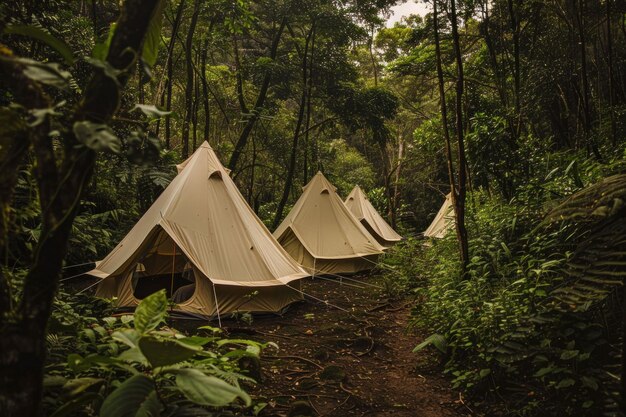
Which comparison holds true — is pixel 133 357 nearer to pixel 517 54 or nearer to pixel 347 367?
pixel 347 367

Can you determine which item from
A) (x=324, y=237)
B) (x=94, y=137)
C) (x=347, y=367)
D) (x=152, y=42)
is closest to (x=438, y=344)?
(x=347, y=367)

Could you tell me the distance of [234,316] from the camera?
260 inches

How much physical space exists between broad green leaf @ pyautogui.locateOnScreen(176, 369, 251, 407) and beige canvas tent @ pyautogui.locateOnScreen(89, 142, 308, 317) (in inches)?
160

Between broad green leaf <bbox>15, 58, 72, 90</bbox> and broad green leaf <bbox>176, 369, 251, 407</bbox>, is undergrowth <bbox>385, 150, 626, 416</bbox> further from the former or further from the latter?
broad green leaf <bbox>15, 58, 72, 90</bbox>

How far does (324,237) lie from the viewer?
1130 cm

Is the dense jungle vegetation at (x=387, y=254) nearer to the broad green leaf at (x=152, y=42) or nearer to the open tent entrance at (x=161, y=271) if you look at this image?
the broad green leaf at (x=152, y=42)

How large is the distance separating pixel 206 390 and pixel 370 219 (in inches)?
577

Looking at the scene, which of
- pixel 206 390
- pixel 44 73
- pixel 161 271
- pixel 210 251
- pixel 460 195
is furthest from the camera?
pixel 161 271

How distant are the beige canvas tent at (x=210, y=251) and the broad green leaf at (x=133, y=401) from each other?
4011 millimetres

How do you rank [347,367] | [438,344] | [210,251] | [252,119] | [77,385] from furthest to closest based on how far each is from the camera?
[252,119] → [210,251] → [347,367] → [438,344] → [77,385]

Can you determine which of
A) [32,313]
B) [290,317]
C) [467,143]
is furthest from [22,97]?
[467,143]

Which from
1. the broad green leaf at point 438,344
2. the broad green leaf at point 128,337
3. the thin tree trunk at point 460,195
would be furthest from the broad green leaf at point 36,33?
the thin tree trunk at point 460,195

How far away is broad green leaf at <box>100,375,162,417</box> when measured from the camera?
1.97 m

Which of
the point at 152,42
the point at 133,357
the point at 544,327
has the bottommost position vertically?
the point at 544,327
